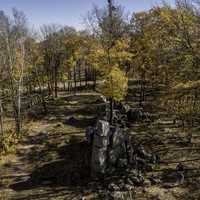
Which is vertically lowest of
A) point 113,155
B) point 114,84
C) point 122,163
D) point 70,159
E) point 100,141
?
point 70,159

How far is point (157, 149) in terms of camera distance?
26.1 meters

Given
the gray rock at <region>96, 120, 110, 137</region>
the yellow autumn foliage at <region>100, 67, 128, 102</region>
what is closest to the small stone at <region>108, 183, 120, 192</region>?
the gray rock at <region>96, 120, 110, 137</region>

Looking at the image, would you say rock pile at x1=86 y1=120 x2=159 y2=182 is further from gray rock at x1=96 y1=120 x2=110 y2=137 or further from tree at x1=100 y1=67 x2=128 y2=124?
tree at x1=100 y1=67 x2=128 y2=124

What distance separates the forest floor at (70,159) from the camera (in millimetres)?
20312

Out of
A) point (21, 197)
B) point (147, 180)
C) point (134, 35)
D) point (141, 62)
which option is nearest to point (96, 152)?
point (147, 180)

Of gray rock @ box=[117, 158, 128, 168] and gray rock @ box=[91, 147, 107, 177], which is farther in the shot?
gray rock @ box=[117, 158, 128, 168]

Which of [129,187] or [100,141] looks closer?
[129,187]

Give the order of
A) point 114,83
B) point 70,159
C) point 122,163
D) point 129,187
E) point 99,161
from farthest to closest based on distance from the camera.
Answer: point 114,83, point 70,159, point 122,163, point 99,161, point 129,187

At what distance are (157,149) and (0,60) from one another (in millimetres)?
21231

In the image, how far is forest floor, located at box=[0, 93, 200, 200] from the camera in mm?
20312

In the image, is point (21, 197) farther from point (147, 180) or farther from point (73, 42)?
point (73, 42)

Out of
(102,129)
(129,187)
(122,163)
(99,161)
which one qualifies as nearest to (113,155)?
(122,163)

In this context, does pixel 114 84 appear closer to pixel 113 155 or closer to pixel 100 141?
pixel 100 141

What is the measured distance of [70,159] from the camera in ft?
85.2
